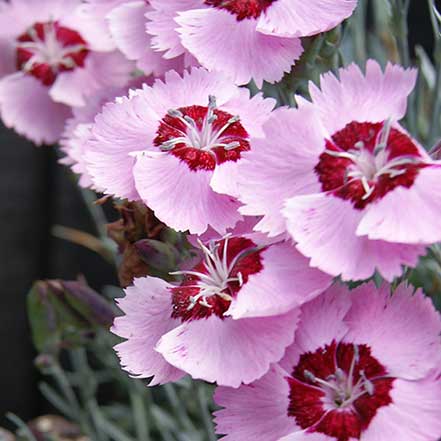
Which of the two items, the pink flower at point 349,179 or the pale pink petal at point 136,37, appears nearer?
the pink flower at point 349,179

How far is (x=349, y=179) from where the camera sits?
1.81 feet

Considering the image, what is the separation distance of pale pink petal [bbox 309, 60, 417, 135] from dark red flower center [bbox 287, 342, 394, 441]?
0.13 metres

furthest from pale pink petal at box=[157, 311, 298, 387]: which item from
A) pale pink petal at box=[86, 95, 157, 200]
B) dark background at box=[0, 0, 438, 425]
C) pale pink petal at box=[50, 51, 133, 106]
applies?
dark background at box=[0, 0, 438, 425]

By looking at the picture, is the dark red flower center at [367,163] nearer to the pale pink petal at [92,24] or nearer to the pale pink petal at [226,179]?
the pale pink petal at [226,179]

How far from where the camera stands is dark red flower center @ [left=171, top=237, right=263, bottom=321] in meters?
0.56

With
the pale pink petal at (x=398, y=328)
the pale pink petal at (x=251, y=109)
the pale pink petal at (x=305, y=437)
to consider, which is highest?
the pale pink petal at (x=251, y=109)

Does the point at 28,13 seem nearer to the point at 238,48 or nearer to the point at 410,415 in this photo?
the point at 238,48

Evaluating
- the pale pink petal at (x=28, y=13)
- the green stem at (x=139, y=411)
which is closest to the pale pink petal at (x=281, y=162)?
the pale pink petal at (x=28, y=13)

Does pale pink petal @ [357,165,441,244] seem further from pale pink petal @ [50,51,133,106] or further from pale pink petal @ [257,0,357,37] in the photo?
pale pink petal @ [50,51,133,106]

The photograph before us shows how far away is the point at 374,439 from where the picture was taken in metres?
0.52

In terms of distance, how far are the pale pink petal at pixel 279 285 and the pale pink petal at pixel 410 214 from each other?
4 centimetres

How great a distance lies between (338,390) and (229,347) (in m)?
0.07

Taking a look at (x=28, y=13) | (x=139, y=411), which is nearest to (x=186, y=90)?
(x=28, y=13)

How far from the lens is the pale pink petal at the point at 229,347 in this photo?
52 centimetres
